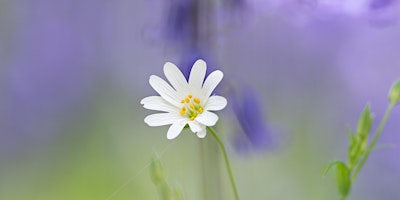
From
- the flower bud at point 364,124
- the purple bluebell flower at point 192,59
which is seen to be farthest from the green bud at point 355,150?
the purple bluebell flower at point 192,59

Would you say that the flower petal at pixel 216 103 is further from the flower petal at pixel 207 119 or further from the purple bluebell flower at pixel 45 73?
the purple bluebell flower at pixel 45 73

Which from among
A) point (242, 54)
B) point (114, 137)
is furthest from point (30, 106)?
point (242, 54)

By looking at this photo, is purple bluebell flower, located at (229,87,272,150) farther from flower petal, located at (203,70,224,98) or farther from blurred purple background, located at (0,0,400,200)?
flower petal, located at (203,70,224,98)

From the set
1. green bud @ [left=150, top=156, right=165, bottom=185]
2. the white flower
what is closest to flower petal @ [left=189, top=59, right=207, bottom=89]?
the white flower

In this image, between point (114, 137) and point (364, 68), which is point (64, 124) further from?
point (364, 68)

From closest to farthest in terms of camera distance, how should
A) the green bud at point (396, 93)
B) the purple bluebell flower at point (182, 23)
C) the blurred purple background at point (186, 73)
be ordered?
the green bud at point (396, 93)
the blurred purple background at point (186, 73)
the purple bluebell flower at point (182, 23)

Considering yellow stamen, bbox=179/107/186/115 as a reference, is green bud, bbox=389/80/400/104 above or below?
below
